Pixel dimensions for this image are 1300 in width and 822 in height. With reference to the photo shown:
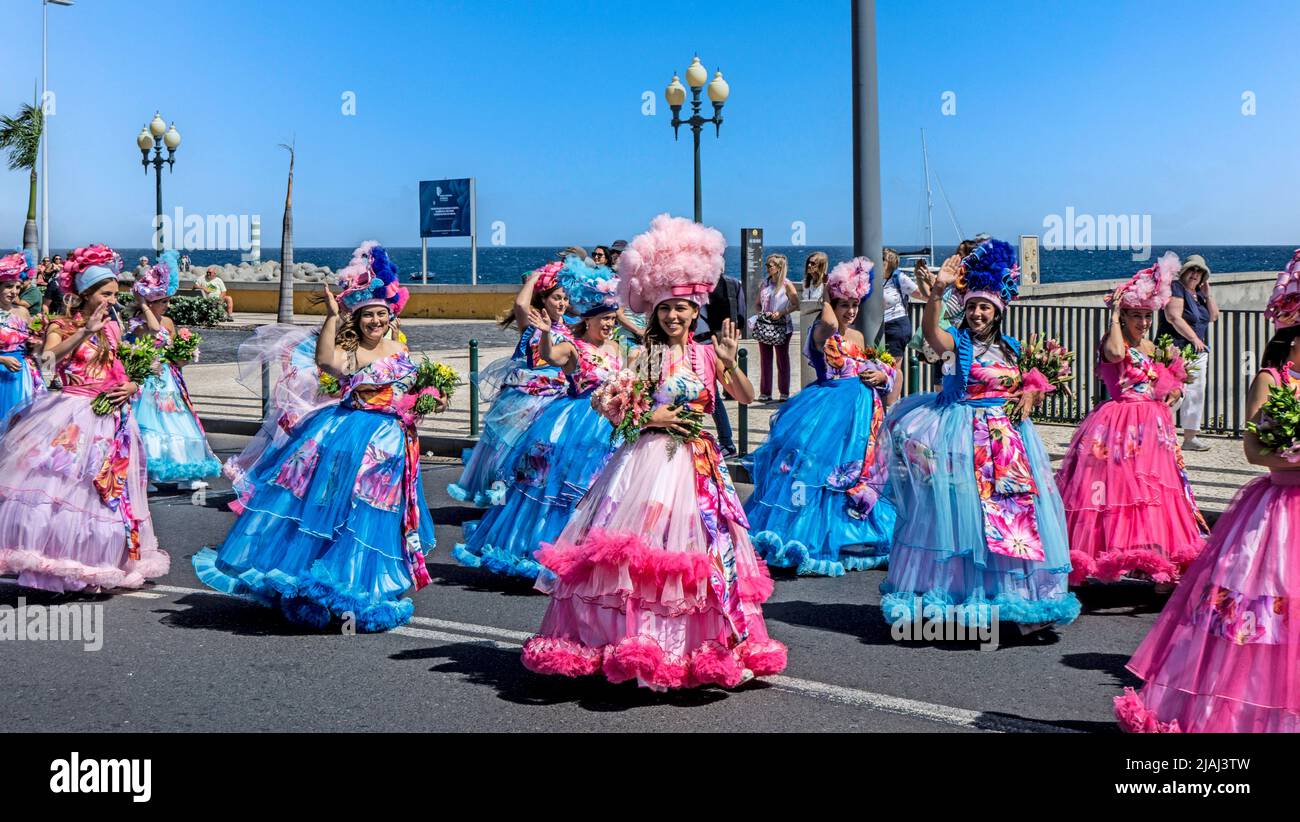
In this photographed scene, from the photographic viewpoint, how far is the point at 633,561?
6.30 metres

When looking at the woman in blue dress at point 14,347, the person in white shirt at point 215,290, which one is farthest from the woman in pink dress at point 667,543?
the person in white shirt at point 215,290

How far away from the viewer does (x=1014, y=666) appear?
7148 millimetres

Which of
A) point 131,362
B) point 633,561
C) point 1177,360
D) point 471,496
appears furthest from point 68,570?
point 1177,360

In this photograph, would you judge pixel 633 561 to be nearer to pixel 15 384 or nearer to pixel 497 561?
→ pixel 497 561

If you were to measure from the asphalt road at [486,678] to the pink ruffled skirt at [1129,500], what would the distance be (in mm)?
290

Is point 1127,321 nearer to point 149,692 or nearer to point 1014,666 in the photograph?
point 1014,666

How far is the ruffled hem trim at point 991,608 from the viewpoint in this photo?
24.3 feet

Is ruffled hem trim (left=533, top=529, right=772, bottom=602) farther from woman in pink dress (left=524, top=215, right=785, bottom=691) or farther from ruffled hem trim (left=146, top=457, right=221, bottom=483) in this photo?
ruffled hem trim (left=146, top=457, right=221, bottom=483)

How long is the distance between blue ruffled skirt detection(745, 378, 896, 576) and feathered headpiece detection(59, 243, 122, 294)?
173 inches
